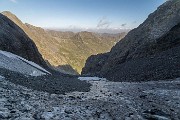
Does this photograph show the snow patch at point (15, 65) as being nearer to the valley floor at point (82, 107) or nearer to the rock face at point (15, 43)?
the rock face at point (15, 43)

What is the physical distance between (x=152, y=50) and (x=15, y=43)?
3151cm

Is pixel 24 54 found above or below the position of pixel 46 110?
above

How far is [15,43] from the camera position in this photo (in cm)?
6881

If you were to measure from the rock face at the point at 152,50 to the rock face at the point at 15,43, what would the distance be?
61.2ft

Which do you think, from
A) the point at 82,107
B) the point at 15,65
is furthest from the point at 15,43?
the point at 82,107

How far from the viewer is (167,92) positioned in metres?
24.6

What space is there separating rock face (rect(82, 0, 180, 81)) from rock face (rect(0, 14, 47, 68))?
61.2ft

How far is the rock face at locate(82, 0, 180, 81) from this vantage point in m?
43.0

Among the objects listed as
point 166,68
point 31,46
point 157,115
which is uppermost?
point 31,46

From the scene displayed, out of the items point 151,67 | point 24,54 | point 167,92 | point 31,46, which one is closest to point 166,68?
point 151,67

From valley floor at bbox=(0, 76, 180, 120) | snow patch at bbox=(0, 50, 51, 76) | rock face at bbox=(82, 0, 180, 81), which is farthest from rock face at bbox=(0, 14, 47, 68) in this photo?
valley floor at bbox=(0, 76, 180, 120)

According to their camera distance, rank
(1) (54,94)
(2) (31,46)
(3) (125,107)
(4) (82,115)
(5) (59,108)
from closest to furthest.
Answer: (4) (82,115) < (5) (59,108) < (3) (125,107) < (1) (54,94) < (2) (31,46)

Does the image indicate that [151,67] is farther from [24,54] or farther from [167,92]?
[24,54]

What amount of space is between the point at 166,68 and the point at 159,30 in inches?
1358
